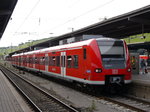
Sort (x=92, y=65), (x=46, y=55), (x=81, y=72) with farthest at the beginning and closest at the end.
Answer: (x=46, y=55)
(x=81, y=72)
(x=92, y=65)

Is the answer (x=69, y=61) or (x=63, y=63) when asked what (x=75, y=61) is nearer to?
(x=69, y=61)

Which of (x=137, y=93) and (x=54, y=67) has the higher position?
(x=54, y=67)

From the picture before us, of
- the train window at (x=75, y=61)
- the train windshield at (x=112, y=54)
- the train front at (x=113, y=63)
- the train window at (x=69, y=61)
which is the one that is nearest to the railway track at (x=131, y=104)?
the train front at (x=113, y=63)

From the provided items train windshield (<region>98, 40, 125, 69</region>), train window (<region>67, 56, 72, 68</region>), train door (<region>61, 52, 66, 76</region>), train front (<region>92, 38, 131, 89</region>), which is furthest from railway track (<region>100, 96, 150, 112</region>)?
train door (<region>61, 52, 66, 76</region>)

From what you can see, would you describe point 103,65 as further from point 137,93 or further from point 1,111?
point 1,111

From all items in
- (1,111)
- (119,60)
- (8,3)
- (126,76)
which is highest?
(8,3)

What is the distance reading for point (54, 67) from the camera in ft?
54.4

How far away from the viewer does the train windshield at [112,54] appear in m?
10.9

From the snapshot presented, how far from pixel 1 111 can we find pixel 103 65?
5.07m

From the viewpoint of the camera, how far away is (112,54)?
441 inches

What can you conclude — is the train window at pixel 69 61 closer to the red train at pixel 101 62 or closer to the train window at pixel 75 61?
the red train at pixel 101 62

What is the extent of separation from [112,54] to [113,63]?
0.49 meters

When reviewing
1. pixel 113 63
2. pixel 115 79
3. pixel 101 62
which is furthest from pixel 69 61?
pixel 115 79

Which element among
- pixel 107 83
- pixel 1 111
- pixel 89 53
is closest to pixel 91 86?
pixel 107 83
